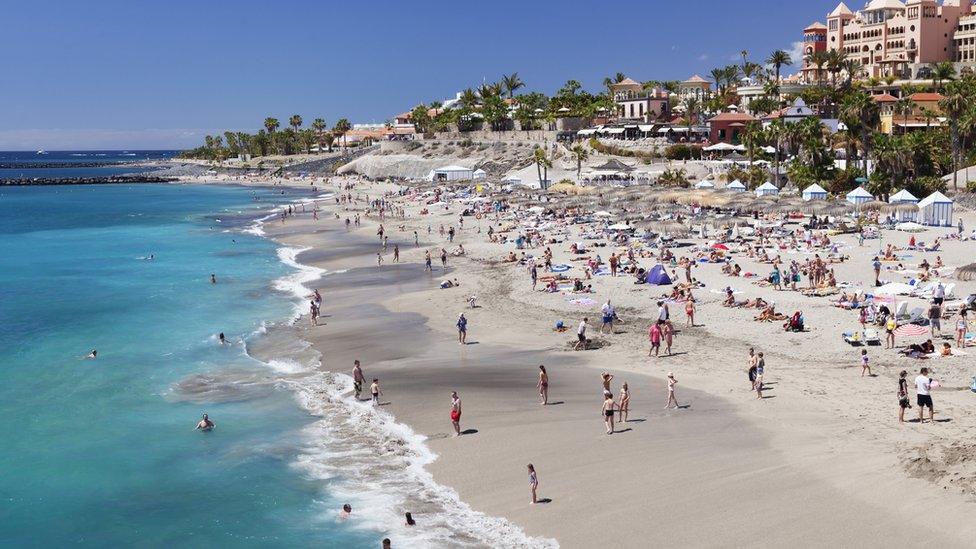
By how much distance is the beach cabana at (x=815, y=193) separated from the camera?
1951 inches

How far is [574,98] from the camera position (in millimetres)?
100938

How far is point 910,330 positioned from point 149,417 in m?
18.7

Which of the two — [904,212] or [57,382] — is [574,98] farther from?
[57,382]

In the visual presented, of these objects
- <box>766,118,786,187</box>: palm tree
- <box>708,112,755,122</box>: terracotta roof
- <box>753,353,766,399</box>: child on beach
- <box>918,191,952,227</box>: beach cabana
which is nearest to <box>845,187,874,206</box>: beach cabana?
<box>918,191,952,227</box>: beach cabana

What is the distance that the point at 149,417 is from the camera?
1986 centimetres

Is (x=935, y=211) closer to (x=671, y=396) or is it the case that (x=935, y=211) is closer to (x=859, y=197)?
(x=859, y=197)

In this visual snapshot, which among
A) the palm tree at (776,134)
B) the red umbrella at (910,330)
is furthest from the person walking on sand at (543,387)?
the palm tree at (776,134)

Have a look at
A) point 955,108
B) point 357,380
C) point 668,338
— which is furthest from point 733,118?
point 357,380

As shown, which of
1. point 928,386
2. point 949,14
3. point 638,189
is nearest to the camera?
point 928,386

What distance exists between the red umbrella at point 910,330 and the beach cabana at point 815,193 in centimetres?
2978

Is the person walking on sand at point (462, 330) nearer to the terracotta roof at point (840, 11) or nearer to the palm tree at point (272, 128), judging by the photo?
the terracotta roof at point (840, 11)

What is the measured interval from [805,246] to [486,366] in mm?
21085

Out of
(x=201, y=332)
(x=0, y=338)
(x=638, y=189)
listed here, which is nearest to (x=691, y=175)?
(x=638, y=189)

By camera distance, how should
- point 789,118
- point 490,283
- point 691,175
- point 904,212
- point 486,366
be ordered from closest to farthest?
point 486,366 < point 490,283 < point 904,212 < point 691,175 < point 789,118
